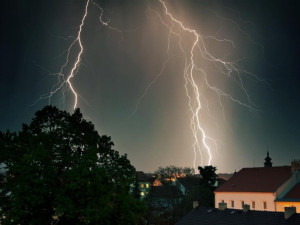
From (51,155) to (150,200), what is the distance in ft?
124

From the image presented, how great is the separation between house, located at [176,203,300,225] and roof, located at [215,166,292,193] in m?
13.6

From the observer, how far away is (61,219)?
16984mm

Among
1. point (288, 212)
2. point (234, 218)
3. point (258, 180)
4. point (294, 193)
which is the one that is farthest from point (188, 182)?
point (288, 212)

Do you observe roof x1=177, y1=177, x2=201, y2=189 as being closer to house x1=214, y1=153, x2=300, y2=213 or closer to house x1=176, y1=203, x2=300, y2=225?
house x1=214, y1=153, x2=300, y2=213

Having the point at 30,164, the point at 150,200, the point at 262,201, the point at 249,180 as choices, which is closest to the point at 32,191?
the point at 30,164

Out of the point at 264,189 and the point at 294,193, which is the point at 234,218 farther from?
the point at 264,189

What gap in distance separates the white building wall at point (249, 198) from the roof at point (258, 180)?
51cm

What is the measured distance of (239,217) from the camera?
2666 cm

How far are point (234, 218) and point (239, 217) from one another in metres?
0.42

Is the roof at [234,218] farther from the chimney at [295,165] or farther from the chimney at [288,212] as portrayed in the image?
the chimney at [295,165]

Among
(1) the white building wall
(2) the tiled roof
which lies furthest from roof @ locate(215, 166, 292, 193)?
(2) the tiled roof

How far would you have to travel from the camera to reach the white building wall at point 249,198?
39.3 meters

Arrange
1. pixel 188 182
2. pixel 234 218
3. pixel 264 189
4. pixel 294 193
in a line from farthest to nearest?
pixel 188 182
pixel 264 189
pixel 294 193
pixel 234 218

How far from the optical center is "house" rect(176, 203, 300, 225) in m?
23.5
